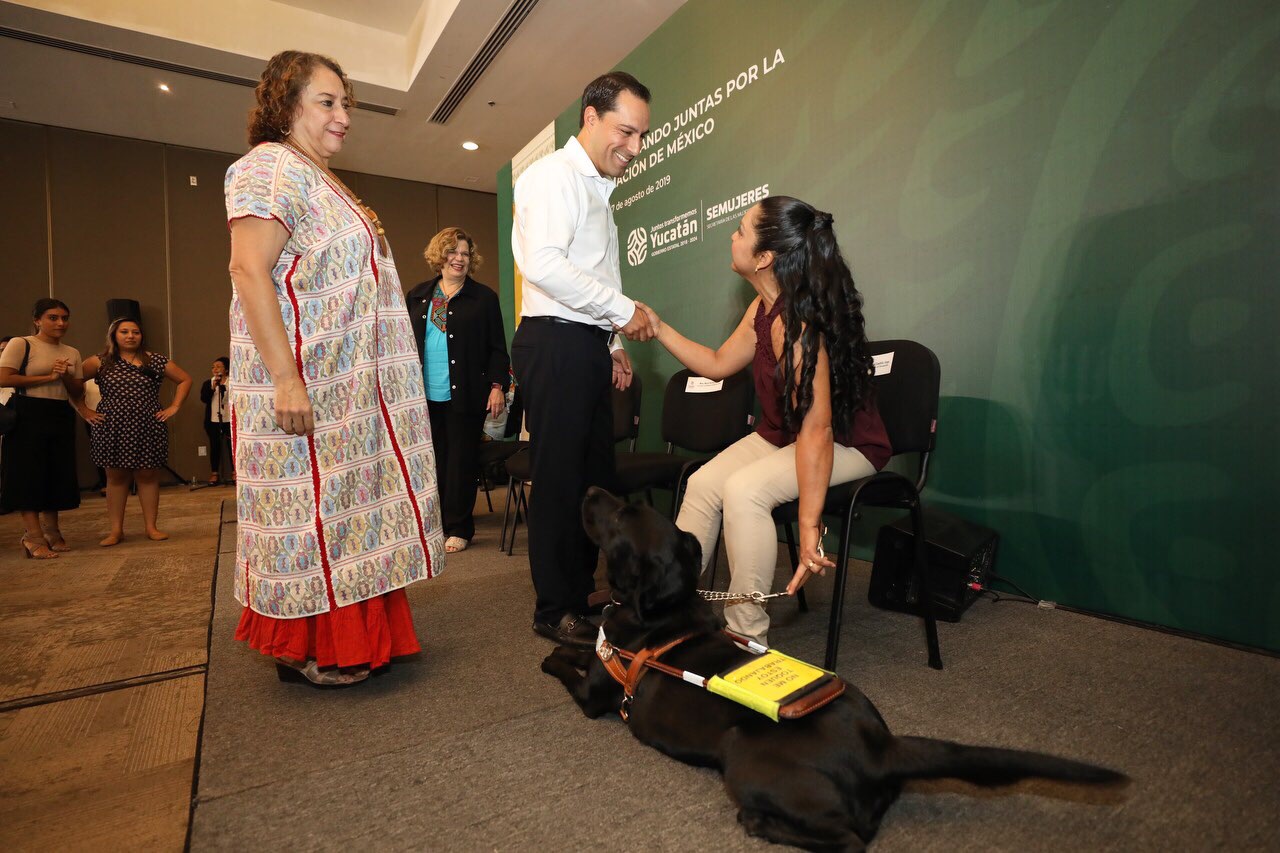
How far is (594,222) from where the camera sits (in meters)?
2.15

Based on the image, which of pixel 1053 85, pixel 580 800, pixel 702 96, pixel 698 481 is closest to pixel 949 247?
pixel 1053 85

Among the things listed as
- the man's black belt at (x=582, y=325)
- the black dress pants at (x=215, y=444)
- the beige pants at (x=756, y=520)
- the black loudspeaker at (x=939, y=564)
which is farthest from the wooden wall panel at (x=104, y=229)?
the black loudspeaker at (x=939, y=564)

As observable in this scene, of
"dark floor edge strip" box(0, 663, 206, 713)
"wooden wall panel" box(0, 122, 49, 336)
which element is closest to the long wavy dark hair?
"dark floor edge strip" box(0, 663, 206, 713)

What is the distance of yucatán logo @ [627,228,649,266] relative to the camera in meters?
4.44

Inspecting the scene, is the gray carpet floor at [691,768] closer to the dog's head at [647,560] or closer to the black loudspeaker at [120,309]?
the dog's head at [647,560]

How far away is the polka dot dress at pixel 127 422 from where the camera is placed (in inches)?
160

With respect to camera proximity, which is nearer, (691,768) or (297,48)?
(691,768)

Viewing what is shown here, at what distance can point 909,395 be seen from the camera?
212 centimetres

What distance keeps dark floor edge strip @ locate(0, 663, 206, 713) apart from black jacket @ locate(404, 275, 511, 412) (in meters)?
1.90

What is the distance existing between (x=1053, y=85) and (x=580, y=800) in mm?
2577

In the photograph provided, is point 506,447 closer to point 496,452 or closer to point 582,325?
point 496,452

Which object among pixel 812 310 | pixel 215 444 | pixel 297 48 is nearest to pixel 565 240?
pixel 812 310

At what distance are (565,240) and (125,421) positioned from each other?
3666 millimetres

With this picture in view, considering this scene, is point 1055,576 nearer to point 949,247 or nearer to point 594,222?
point 949,247
